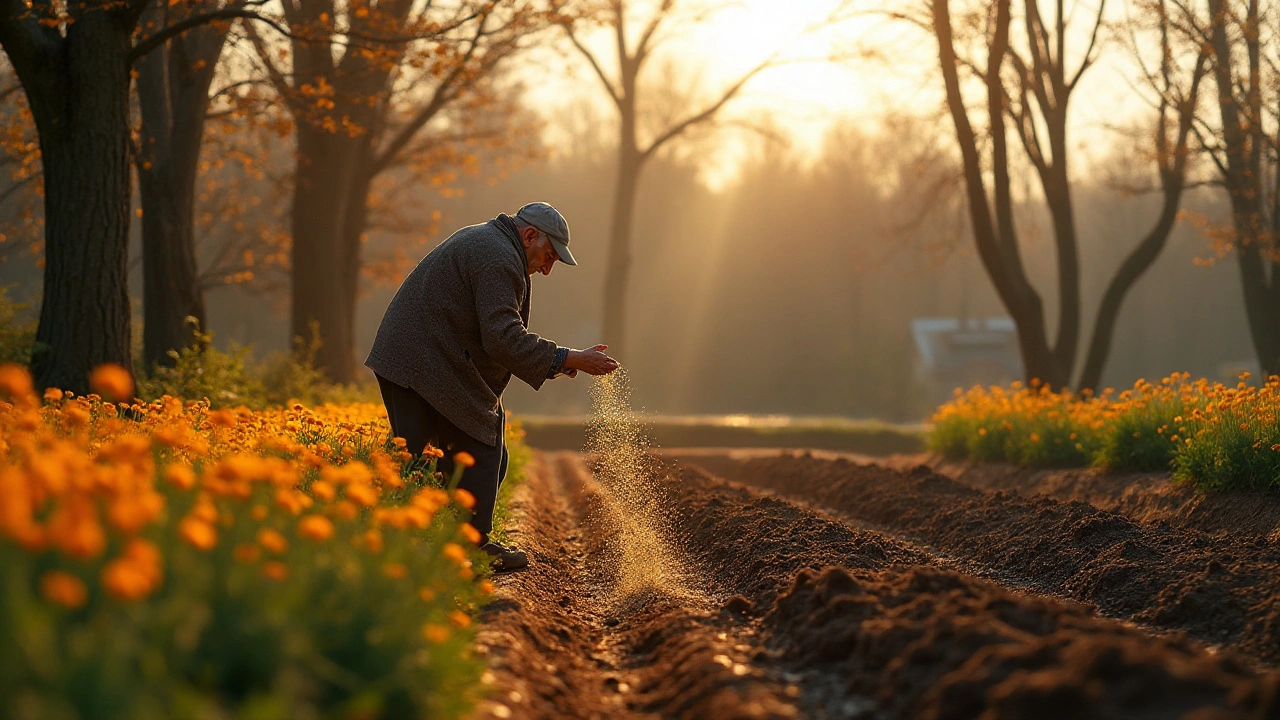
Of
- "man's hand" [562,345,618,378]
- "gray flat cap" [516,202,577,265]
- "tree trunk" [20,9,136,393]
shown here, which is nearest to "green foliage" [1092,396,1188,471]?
"man's hand" [562,345,618,378]

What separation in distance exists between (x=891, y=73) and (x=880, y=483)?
31.4 ft

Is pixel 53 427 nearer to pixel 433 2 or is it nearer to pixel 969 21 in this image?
pixel 433 2

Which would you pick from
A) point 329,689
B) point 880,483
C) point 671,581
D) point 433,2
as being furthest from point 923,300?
point 329,689

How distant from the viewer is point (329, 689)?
2.87m

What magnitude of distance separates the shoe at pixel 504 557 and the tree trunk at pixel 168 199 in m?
8.00

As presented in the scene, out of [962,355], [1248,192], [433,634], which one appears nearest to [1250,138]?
[1248,192]

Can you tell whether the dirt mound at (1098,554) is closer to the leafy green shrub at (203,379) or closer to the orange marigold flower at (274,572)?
the orange marigold flower at (274,572)

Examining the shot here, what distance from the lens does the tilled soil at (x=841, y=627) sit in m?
3.13

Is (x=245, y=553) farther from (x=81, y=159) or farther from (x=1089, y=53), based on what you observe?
(x=1089, y=53)

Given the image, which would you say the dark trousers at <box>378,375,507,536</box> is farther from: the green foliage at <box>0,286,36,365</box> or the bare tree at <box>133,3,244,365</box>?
the bare tree at <box>133,3,244,365</box>

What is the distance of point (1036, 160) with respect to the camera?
1917cm

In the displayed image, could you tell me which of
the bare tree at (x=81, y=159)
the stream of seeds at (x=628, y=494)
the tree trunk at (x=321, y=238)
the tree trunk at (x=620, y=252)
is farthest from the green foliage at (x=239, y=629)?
the tree trunk at (x=620, y=252)

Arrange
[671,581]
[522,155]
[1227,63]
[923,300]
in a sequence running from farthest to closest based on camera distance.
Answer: [923,300], [522,155], [1227,63], [671,581]

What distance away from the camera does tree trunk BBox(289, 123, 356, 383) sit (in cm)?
1662
